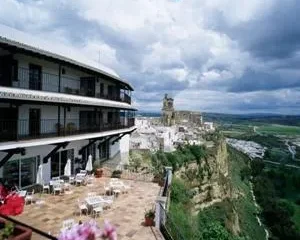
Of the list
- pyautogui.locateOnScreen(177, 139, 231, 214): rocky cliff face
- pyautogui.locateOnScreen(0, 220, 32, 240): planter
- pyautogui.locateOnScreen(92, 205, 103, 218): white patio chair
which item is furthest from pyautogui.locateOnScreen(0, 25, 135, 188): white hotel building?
pyautogui.locateOnScreen(177, 139, 231, 214): rocky cliff face

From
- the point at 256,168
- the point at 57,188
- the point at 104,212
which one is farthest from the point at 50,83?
the point at 256,168

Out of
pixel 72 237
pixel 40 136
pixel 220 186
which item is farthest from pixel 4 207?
pixel 220 186

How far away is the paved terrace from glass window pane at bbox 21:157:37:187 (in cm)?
139

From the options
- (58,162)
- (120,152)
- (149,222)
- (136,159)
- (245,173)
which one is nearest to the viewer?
(149,222)

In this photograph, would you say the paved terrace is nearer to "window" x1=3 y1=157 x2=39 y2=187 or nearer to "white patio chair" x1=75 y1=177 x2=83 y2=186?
"white patio chair" x1=75 y1=177 x2=83 y2=186

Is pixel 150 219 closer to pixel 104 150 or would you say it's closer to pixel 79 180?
pixel 79 180

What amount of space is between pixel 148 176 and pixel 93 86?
9.10 metres

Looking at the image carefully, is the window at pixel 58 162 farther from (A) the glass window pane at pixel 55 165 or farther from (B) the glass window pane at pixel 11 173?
(B) the glass window pane at pixel 11 173

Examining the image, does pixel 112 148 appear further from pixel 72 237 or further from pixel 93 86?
pixel 72 237

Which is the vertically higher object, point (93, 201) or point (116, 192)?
point (93, 201)

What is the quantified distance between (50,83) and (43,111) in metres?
2.05

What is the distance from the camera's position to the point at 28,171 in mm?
19875

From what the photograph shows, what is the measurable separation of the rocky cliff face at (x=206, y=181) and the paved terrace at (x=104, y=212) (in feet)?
57.9

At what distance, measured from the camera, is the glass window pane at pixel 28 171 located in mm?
19377
